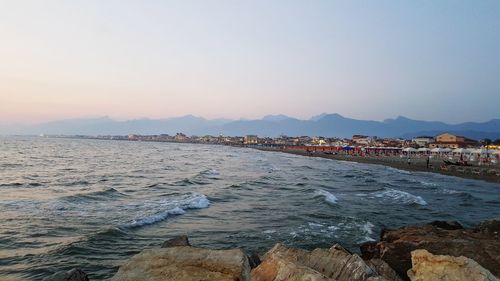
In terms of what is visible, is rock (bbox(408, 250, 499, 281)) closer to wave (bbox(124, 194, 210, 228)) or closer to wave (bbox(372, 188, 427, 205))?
wave (bbox(124, 194, 210, 228))

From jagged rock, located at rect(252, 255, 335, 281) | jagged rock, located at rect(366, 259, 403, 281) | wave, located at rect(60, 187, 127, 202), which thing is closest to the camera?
jagged rock, located at rect(252, 255, 335, 281)

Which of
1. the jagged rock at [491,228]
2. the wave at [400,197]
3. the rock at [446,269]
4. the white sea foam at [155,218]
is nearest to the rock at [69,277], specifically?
the rock at [446,269]

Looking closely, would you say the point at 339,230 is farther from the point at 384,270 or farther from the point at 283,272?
the point at 283,272

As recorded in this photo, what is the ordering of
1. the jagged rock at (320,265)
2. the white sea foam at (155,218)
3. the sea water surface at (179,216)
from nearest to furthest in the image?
1. the jagged rock at (320,265)
2. the sea water surface at (179,216)
3. the white sea foam at (155,218)

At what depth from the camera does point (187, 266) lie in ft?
15.2

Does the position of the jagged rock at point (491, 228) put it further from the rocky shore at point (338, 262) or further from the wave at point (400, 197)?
the wave at point (400, 197)

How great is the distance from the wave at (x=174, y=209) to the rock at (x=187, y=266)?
1347 cm

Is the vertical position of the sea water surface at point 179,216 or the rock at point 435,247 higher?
the rock at point 435,247

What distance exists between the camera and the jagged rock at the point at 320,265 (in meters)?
6.73

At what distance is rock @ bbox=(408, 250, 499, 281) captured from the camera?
6793 mm

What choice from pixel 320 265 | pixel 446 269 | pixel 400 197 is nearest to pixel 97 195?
pixel 400 197

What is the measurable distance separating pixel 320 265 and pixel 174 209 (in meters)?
14.7

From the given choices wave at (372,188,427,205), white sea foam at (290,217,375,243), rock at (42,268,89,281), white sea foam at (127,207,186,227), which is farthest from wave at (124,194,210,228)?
wave at (372,188,427,205)

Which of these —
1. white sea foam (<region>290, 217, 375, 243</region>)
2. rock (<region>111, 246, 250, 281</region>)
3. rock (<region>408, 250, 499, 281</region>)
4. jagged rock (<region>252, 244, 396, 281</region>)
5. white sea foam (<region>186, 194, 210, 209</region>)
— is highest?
rock (<region>111, 246, 250, 281</region>)
